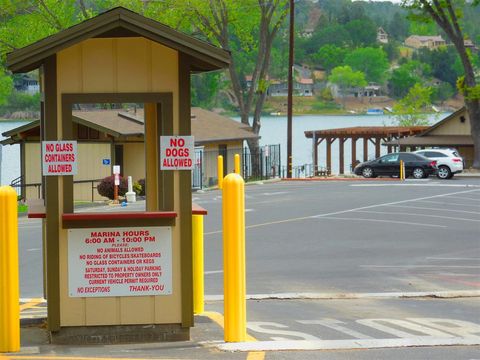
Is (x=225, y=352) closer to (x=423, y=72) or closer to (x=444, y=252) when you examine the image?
(x=444, y=252)

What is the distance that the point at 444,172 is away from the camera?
55344mm

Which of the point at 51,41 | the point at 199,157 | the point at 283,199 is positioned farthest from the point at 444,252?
the point at 199,157

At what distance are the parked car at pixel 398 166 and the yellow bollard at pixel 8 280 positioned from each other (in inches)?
1793

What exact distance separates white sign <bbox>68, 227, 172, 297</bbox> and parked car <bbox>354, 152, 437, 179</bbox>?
44862 millimetres

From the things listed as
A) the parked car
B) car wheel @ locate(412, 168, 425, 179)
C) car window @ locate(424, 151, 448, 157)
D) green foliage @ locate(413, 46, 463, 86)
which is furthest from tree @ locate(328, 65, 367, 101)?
car wheel @ locate(412, 168, 425, 179)

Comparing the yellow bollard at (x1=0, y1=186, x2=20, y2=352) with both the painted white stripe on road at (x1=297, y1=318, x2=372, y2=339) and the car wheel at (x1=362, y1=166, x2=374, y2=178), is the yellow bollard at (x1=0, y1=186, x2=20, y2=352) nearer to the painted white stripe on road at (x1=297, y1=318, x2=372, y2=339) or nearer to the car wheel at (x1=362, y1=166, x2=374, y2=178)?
the painted white stripe on road at (x1=297, y1=318, x2=372, y2=339)

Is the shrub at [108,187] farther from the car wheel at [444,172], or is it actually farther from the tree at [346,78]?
the tree at [346,78]

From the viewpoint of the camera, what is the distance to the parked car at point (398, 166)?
5459 cm

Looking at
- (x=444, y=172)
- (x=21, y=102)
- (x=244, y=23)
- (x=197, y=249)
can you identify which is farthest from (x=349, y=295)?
(x=21, y=102)

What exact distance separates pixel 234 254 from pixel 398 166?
45.8 m

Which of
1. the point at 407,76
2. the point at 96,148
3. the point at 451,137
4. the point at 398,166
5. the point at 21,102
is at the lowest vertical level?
the point at 398,166

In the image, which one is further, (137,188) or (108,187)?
(137,188)

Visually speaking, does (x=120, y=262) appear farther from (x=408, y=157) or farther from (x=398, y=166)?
(x=398, y=166)

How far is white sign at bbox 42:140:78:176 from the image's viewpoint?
1052 cm
